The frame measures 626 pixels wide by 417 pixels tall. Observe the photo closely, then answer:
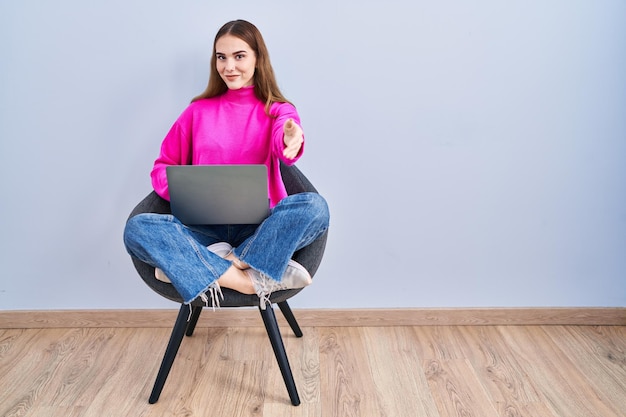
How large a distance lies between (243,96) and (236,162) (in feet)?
0.67

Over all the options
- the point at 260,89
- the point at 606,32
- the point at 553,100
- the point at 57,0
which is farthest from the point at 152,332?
the point at 606,32

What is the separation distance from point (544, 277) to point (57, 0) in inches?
73.1

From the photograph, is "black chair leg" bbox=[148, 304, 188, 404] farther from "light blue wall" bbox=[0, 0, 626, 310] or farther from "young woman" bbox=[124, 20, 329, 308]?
"light blue wall" bbox=[0, 0, 626, 310]

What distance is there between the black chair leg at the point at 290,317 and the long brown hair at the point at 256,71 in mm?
609

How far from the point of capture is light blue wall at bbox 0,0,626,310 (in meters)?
2.07

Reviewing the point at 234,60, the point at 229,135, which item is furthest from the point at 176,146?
the point at 234,60

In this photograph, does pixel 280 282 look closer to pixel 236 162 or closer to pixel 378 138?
pixel 236 162

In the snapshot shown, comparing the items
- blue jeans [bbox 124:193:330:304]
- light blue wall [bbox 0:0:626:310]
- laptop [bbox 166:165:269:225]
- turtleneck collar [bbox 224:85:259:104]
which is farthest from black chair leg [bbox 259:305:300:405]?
turtleneck collar [bbox 224:85:259:104]

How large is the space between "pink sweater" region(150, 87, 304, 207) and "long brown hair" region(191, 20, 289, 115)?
2 centimetres

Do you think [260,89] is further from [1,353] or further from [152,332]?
[1,353]

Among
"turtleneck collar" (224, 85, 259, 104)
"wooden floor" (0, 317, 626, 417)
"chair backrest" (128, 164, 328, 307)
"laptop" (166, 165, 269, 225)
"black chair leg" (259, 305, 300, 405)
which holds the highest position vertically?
"turtleneck collar" (224, 85, 259, 104)

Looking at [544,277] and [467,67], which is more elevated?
[467,67]

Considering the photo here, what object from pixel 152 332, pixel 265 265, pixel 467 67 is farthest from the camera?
pixel 152 332

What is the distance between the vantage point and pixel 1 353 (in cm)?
209
